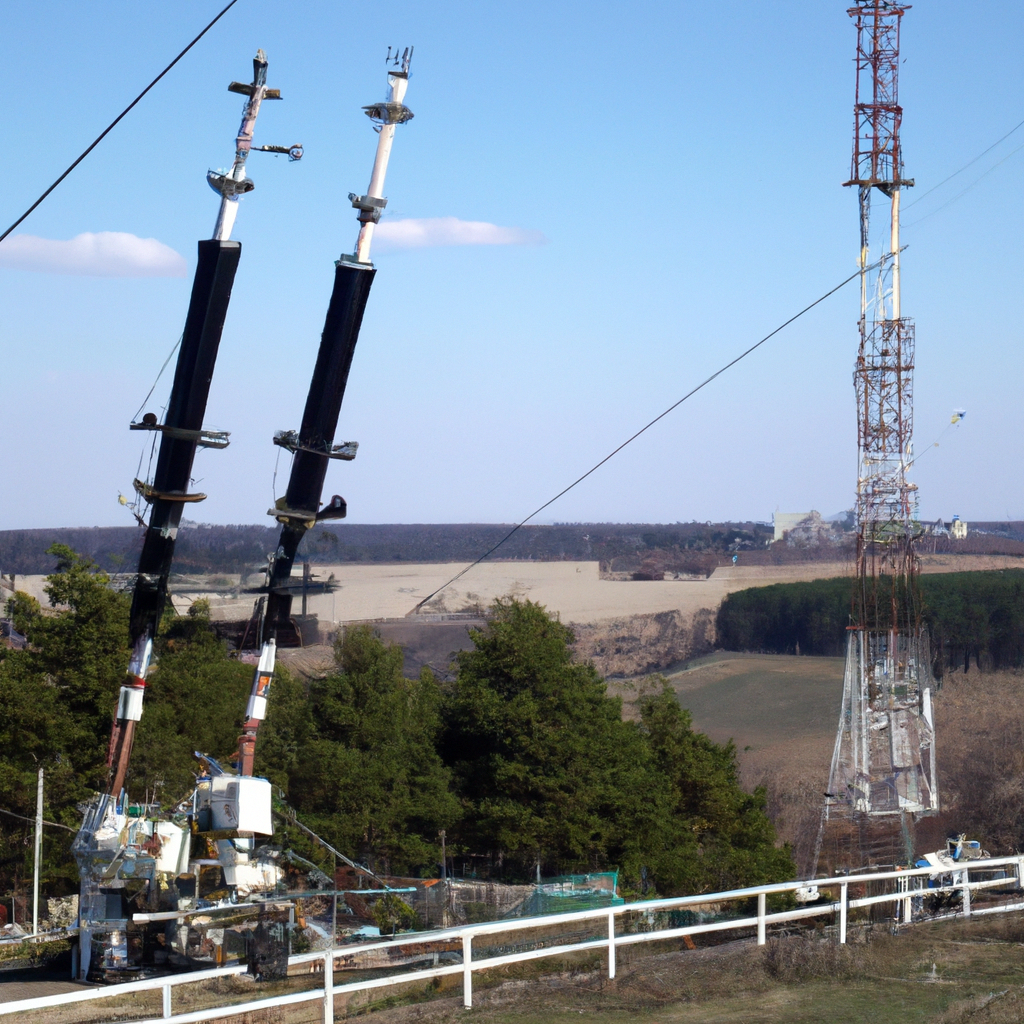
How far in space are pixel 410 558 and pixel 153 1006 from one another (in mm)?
154779

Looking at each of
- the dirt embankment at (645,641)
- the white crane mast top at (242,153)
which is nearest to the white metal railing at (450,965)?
the white crane mast top at (242,153)

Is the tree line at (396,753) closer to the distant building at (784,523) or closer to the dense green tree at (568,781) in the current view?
the dense green tree at (568,781)

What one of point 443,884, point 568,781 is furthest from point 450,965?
point 568,781

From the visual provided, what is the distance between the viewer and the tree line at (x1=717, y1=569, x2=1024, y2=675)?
3777 inches

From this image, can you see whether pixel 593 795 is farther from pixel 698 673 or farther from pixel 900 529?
pixel 698 673

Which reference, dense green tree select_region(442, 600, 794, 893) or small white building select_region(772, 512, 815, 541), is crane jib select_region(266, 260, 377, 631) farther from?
small white building select_region(772, 512, 815, 541)

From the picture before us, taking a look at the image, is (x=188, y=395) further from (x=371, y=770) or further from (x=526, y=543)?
(x=526, y=543)

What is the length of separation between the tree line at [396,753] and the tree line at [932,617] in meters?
47.2

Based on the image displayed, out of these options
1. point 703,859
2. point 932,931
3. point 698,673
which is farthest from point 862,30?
point 698,673

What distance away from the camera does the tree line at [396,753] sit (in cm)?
3422

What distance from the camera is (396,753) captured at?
119ft

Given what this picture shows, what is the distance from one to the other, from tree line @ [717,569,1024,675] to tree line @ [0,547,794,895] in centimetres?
4718

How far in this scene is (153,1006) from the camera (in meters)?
11.5

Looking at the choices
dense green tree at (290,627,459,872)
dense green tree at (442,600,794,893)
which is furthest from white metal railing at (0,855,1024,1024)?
dense green tree at (290,627,459,872)
